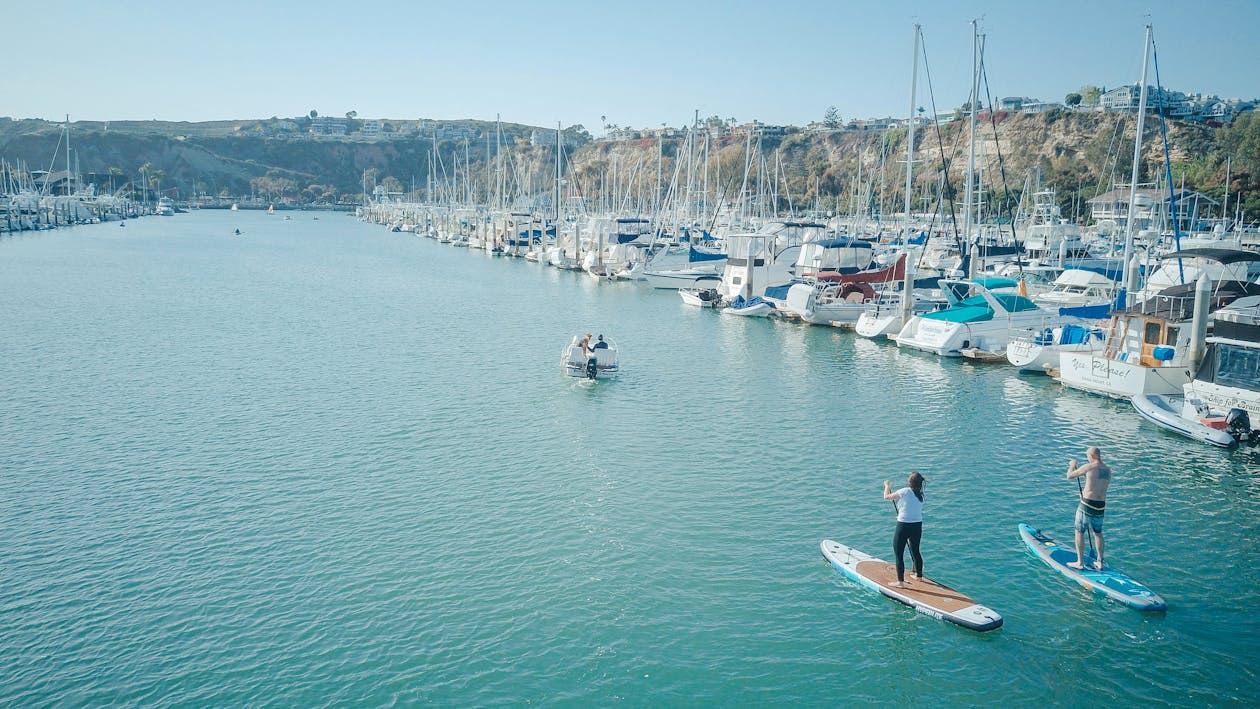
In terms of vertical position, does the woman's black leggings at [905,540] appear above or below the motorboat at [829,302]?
below

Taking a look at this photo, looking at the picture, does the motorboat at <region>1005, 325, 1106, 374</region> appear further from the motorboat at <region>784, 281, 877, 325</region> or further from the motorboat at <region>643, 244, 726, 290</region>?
the motorboat at <region>643, 244, 726, 290</region>

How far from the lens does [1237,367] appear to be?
24.8m

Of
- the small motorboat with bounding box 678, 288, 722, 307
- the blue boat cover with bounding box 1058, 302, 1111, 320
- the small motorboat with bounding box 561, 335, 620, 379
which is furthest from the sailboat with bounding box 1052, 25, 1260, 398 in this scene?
the small motorboat with bounding box 678, 288, 722, 307

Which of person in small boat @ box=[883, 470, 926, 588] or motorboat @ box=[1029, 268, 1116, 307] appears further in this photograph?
motorboat @ box=[1029, 268, 1116, 307]

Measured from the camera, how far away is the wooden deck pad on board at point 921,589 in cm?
1430

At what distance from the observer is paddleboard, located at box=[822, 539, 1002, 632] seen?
1388 cm

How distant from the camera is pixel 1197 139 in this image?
11556 cm

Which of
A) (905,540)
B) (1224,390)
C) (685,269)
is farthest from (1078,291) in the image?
(905,540)

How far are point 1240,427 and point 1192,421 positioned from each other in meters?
1.29

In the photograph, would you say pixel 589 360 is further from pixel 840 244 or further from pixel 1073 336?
pixel 840 244

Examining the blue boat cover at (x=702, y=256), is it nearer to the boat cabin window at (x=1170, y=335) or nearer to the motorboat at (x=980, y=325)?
the motorboat at (x=980, y=325)

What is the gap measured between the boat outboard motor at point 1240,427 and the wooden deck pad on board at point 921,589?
13829 millimetres

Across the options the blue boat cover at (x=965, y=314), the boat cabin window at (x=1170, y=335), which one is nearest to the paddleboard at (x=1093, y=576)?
the boat cabin window at (x=1170, y=335)

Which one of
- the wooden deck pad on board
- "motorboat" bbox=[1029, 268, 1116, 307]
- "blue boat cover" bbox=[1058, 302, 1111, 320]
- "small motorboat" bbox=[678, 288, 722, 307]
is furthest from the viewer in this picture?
"small motorboat" bbox=[678, 288, 722, 307]
